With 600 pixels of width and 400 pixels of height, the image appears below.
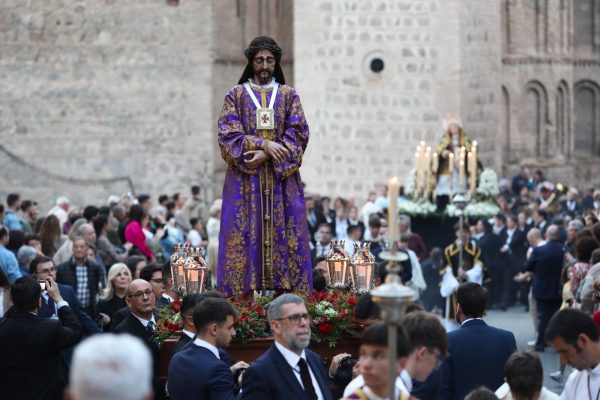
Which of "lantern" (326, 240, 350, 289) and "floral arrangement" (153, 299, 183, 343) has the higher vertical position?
"lantern" (326, 240, 350, 289)

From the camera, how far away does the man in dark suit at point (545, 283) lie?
18.2 m

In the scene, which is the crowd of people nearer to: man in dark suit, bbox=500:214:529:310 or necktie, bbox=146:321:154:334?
necktie, bbox=146:321:154:334

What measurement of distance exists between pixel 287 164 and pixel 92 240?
632cm

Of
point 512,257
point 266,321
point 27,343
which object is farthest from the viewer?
point 512,257

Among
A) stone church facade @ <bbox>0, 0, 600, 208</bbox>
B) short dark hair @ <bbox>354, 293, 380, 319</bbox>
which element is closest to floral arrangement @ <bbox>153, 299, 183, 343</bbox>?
short dark hair @ <bbox>354, 293, 380, 319</bbox>

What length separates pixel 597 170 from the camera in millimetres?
41281

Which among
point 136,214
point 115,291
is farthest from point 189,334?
point 136,214

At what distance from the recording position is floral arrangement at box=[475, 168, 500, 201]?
24812mm

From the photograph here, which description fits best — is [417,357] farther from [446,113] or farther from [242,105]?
[446,113]

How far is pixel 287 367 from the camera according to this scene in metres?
7.80

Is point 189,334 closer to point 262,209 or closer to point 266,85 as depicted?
point 262,209

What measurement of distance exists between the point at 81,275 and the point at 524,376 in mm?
7839

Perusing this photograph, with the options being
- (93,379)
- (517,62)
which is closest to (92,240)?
(93,379)

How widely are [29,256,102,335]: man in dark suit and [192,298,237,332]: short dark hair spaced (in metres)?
2.62
